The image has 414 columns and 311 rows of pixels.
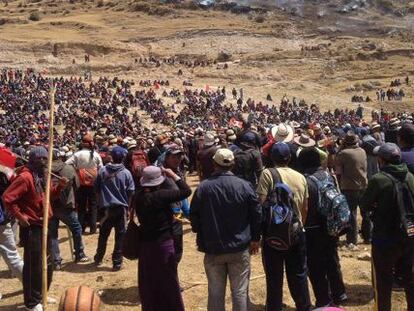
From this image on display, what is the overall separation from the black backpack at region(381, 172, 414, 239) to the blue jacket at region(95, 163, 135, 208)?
360 centimetres

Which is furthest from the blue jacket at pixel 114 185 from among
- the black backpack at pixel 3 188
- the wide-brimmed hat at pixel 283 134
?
the wide-brimmed hat at pixel 283 134

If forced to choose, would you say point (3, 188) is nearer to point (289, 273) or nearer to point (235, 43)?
point (289, 273)

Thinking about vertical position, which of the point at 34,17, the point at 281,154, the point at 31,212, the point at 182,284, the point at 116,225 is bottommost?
the point at 182,284

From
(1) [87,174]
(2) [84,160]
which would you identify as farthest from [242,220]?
(1) [87,174]

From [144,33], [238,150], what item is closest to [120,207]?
[238,150]

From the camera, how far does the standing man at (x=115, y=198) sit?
7684mm

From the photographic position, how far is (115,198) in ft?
25.2

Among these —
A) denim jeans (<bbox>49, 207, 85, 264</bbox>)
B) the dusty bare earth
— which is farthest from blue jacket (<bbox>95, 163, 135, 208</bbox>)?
the dusty bare earth

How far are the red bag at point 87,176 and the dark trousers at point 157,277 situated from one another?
4152 mm

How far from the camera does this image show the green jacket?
532cm

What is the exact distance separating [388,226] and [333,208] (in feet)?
1.84

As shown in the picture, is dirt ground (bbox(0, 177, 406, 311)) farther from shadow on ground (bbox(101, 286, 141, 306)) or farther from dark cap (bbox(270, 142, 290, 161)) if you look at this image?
dark cap (bbox(270, 142, 290, 161))

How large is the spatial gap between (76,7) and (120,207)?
102170mm

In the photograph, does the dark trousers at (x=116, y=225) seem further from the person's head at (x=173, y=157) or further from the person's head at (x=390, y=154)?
the person's head at (x=390, y=154)
